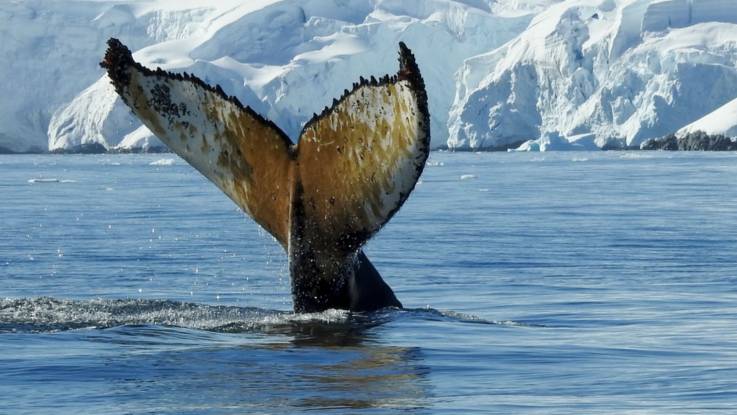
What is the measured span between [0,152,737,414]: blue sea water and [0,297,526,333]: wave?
16mm

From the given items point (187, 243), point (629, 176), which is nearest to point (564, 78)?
point (629, 176)

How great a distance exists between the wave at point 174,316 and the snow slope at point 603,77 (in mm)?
64197

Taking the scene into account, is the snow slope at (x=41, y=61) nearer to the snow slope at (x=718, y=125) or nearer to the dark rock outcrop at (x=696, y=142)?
the dark rock outcrop at (x=696, y=142)

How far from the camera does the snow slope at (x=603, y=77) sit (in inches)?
2805

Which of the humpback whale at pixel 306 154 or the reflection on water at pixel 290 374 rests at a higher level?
the humpback whale at pixel 306 154

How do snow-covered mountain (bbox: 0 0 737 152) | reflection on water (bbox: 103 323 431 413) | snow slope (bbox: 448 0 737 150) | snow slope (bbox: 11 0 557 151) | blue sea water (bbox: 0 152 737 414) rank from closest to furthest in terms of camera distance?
reflection on water (bbox: 103 323 431 413) → blue sea water (bbox: 0 152 737 414) → snow slope (bbox: 448 0 737 150) → snow-covered mountain (bbox: 0 0 737 152) → snow slope (bbox: 11 0 557 151)

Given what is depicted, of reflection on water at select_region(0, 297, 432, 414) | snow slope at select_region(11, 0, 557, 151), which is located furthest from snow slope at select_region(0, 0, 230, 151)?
reflection on water at select_region(0, 297, 432, 414)

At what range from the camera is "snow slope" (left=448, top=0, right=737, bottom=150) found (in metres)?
71.2

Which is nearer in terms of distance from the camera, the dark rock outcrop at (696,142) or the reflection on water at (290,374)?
the reflection on water at (290,374)

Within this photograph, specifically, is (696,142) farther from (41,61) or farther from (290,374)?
(290,374)

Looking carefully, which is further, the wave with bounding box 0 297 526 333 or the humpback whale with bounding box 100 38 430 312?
the wave with bounding box 0 297 526 333

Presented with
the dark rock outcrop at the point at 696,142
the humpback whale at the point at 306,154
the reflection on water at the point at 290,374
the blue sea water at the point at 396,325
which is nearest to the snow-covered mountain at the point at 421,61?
the dark rock outcrop at the point at 696,142

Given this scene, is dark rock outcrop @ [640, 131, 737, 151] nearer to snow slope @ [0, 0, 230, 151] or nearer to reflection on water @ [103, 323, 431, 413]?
snow slope @ [0, 0, 230, 151]

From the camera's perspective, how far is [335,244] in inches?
208
